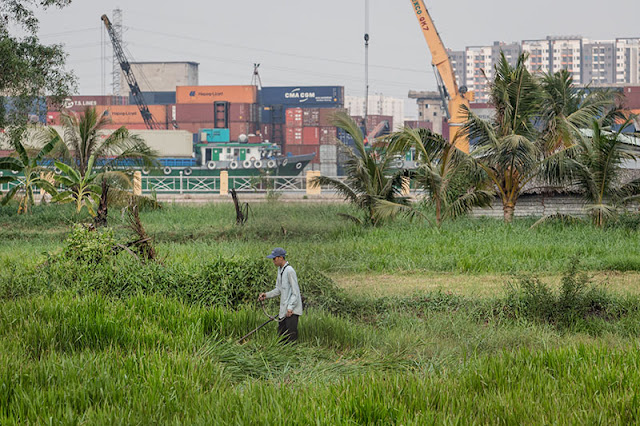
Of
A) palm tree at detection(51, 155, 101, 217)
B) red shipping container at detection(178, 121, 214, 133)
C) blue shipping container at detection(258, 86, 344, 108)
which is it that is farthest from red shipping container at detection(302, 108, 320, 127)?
palm tree at detection(51, 155, 101, 217)

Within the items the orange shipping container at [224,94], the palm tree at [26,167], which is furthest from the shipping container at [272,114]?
the palm tree at [26,167]

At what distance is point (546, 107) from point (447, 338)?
56.2 feet

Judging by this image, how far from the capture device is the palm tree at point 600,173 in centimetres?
1883

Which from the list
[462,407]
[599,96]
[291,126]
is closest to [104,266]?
[462,407]

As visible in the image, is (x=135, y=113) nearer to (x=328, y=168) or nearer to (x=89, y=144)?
(x=328, y=168)

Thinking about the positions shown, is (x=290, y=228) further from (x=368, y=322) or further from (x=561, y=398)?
(x=561, y=398)

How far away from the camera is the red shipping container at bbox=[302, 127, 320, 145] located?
6981 cm

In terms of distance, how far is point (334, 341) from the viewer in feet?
27.2

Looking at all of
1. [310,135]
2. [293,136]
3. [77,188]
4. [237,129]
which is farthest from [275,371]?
[237,129]

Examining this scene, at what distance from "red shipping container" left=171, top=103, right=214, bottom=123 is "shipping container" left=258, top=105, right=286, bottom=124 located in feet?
17.5

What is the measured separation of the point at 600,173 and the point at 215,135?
152ft

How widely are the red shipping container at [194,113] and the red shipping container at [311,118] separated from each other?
10819 millimetres

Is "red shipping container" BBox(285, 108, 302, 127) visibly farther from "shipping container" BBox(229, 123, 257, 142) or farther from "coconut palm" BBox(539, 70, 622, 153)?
"coconut palm" BBox(539, 70, 622, 153)

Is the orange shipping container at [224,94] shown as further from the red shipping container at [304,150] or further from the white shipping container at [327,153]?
the white shipping container at [327,153]
